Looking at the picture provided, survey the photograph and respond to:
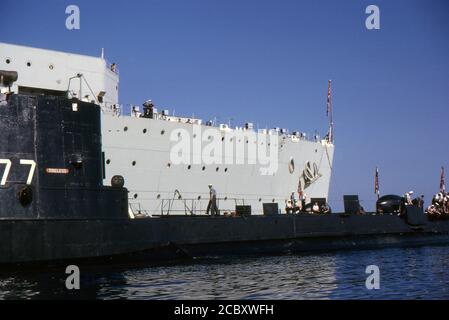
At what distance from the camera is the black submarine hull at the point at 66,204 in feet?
55.6

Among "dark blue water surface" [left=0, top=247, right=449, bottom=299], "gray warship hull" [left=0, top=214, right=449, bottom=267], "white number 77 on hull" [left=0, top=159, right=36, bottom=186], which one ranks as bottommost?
"dark blue water surface" [left=0, top=247, right=449, bottom=299]

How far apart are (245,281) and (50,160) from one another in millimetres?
6918

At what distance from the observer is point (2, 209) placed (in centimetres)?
1675

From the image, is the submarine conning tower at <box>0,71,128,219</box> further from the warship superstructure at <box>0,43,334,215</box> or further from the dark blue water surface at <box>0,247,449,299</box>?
the warship superstructure at <box>0,43,334,215</box>

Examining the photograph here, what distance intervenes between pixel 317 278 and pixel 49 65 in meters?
24.4

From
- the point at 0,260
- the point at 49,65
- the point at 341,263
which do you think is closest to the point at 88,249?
the point at 0,260

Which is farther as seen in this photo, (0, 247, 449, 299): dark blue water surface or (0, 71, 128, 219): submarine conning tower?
(0, 71, 128, 219): submarine conning tower

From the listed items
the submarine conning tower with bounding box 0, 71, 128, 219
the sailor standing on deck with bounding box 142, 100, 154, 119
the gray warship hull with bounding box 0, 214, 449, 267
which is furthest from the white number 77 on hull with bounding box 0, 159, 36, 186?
the sailor standing on deck with bounding box 142, 100, 154, 119

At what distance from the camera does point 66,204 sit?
712 inches

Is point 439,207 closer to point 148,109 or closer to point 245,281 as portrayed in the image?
point 148,109

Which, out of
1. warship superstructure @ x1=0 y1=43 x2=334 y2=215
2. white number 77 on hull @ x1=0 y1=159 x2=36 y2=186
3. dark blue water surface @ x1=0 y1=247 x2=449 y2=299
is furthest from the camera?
warship superstructure @ x1=0 y1=43 x2=334 y2=215

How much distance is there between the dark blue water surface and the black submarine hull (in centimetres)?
75

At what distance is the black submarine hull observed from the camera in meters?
17.0
